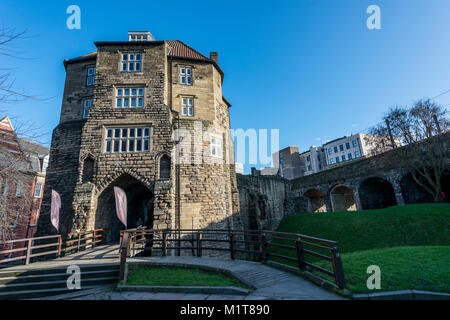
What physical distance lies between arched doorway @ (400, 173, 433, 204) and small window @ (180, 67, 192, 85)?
21.8 metres

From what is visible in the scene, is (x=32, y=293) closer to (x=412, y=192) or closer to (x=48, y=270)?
(x=48, y=270)

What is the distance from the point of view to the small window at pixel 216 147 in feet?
52.2

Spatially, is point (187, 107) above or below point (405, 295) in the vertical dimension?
above

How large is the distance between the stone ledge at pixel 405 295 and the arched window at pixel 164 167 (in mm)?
11289

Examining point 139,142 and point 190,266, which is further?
point 139,142

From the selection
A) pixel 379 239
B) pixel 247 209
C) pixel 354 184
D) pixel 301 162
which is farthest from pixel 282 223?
pixel 301 162

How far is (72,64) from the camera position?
17281 mm

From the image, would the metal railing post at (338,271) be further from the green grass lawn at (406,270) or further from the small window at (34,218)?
the small window at (34,218)

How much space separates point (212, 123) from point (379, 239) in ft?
43.1

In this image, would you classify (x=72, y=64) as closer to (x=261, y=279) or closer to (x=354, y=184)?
(x=261, y=279)

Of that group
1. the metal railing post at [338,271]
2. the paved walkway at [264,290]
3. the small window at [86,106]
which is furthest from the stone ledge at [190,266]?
the small window at [86,106]

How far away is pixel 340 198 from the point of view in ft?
92.8

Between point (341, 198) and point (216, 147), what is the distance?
842 inches

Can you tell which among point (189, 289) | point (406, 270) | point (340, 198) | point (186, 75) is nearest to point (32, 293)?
point (189, 289)
